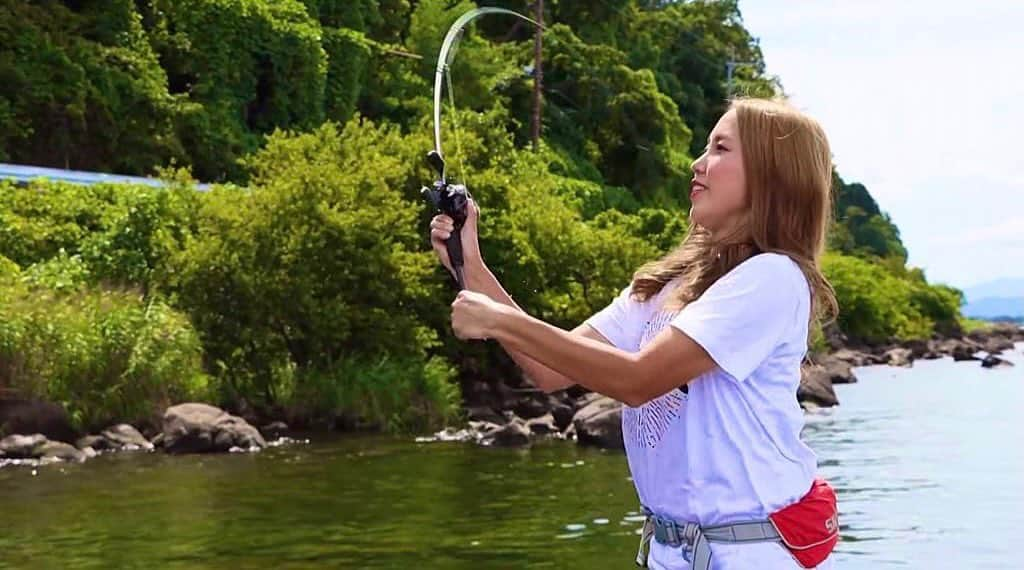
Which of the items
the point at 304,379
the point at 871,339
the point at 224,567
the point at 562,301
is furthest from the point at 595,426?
the point at 871,339

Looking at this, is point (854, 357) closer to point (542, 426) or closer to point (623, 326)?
point (542, 426)

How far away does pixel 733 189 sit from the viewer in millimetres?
3436

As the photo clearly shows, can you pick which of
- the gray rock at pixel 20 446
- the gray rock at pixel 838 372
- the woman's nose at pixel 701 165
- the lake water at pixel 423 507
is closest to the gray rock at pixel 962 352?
the gray rock at pixel 838 372

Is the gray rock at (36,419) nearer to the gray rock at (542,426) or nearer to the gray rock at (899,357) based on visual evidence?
the gray rock at (542,426)

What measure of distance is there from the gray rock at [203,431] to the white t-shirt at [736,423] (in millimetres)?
21697

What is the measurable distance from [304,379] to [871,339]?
60.5 meters

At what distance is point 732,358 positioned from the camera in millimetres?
3223

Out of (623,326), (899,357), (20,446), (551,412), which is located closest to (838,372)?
(899,357)

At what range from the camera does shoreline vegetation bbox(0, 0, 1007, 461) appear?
26641 mm

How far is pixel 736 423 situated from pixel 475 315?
560 millimetres

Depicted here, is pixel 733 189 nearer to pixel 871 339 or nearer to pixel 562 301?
pixel 562 301

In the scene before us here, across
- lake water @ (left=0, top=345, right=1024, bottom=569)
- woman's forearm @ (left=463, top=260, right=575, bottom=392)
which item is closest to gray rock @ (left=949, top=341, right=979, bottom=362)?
lake water @ (left=0, top=345, right=1024, bottom=569)

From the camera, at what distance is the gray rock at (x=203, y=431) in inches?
961

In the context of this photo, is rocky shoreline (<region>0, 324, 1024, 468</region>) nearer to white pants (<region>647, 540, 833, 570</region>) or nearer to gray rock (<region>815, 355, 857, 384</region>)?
white pants (<region>647, 540, 833, 570</region>)
